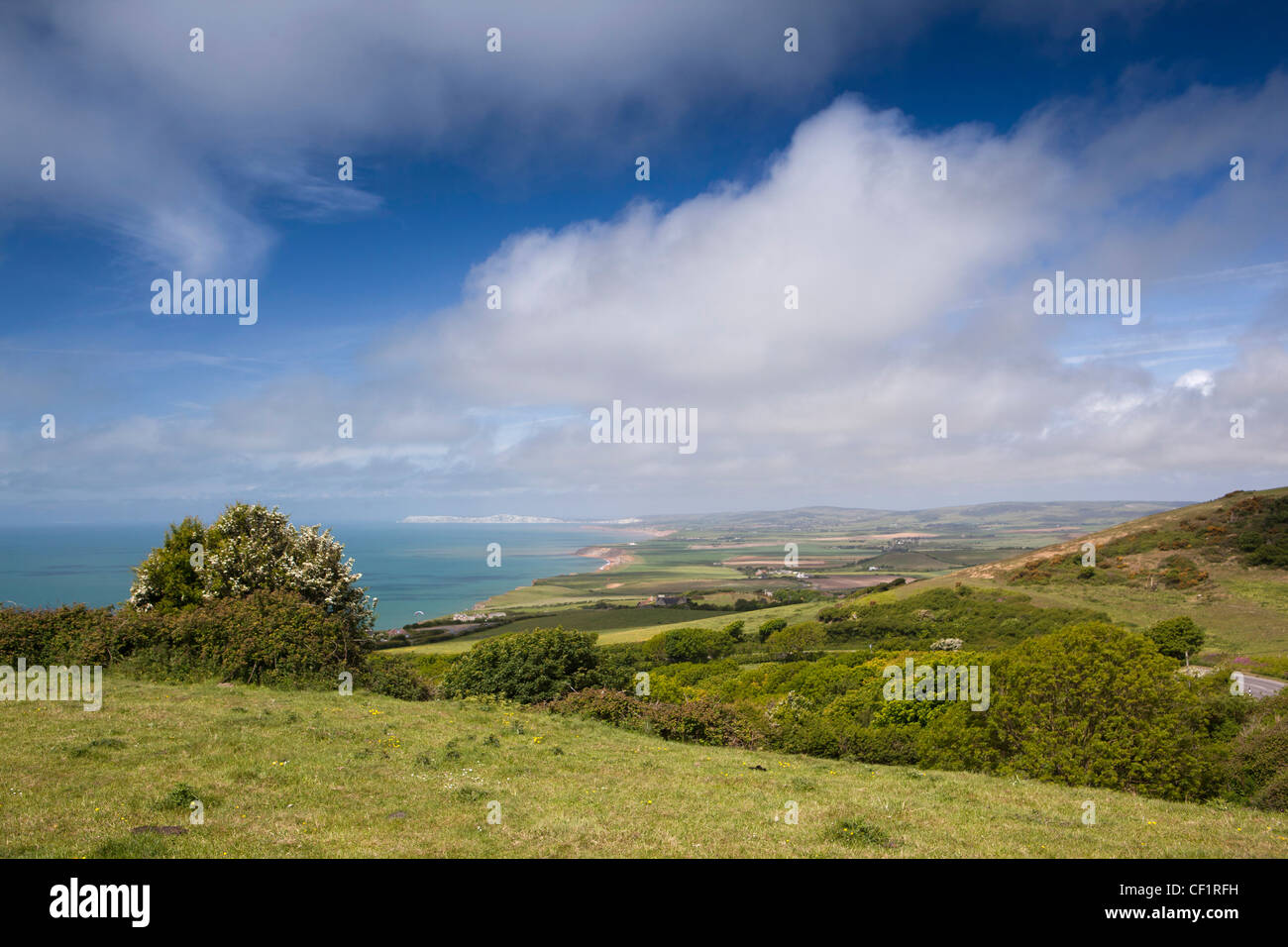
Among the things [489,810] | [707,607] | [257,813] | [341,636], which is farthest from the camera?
[707,607]

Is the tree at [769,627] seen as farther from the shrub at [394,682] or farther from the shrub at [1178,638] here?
the shrub at [394,682]

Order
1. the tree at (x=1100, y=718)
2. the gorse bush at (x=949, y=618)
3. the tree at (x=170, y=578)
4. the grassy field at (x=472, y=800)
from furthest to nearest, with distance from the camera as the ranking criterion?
the gorse bush at (x=949, y=618), the tree at (x=170, y=578), the tree at (x=1100, y=718), the grassy field at (x=472, y=800)

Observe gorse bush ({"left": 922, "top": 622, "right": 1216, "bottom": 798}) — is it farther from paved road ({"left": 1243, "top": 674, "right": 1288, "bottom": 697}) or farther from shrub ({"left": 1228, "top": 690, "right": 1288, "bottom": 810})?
paved road ({"left": 1243, "top": 674, "right": 1288, "bottom": 697})

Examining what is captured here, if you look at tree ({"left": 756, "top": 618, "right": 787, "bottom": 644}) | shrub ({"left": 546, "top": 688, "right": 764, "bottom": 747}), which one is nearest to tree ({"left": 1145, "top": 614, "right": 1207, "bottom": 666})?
tree ({"left": 756, "top": 618, "right": 787, "bottom": 644})

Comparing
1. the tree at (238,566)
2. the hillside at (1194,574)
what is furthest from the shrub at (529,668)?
the hillside at (1194,574)
